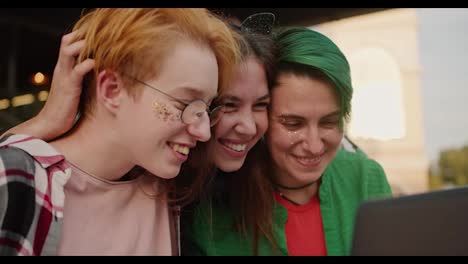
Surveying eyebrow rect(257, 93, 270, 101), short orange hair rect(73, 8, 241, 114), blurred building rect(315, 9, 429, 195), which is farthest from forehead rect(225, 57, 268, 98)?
blurred building rect(315, 9, 429, 195)

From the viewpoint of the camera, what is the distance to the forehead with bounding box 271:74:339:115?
1173mm

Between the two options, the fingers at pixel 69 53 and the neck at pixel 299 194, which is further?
the neck at pixel 299 194

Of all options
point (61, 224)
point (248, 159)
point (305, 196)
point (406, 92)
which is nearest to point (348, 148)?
point (305, 196)

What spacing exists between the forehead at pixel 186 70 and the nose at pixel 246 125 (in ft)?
0.61

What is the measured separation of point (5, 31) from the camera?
2.22 m

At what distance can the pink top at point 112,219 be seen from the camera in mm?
922

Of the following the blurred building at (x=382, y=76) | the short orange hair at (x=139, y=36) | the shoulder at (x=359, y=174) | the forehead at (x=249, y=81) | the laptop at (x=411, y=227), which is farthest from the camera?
the blurred building at (x=382, y=76)

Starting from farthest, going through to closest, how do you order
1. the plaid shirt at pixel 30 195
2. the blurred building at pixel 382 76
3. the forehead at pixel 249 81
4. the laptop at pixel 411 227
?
1. the blurred building at pixel 382 76
2. the forehead at pixel 249 81
3. the plaid shirt at pixel 30 195
4. the laptop at pixel 411 227

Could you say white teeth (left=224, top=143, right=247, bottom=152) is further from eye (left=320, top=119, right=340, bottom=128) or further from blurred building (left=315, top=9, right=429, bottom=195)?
blurred building (left=315, top=9, right=429, bottom=195)

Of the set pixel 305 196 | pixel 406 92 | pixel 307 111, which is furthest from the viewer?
pixel 406 92

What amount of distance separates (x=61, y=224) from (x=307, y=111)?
0.59m

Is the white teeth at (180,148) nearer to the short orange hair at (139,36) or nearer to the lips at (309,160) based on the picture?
the short orange hair at (139,36)

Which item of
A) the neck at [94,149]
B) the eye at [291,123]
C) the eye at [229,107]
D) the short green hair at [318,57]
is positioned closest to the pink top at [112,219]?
the neck at [94,149]
